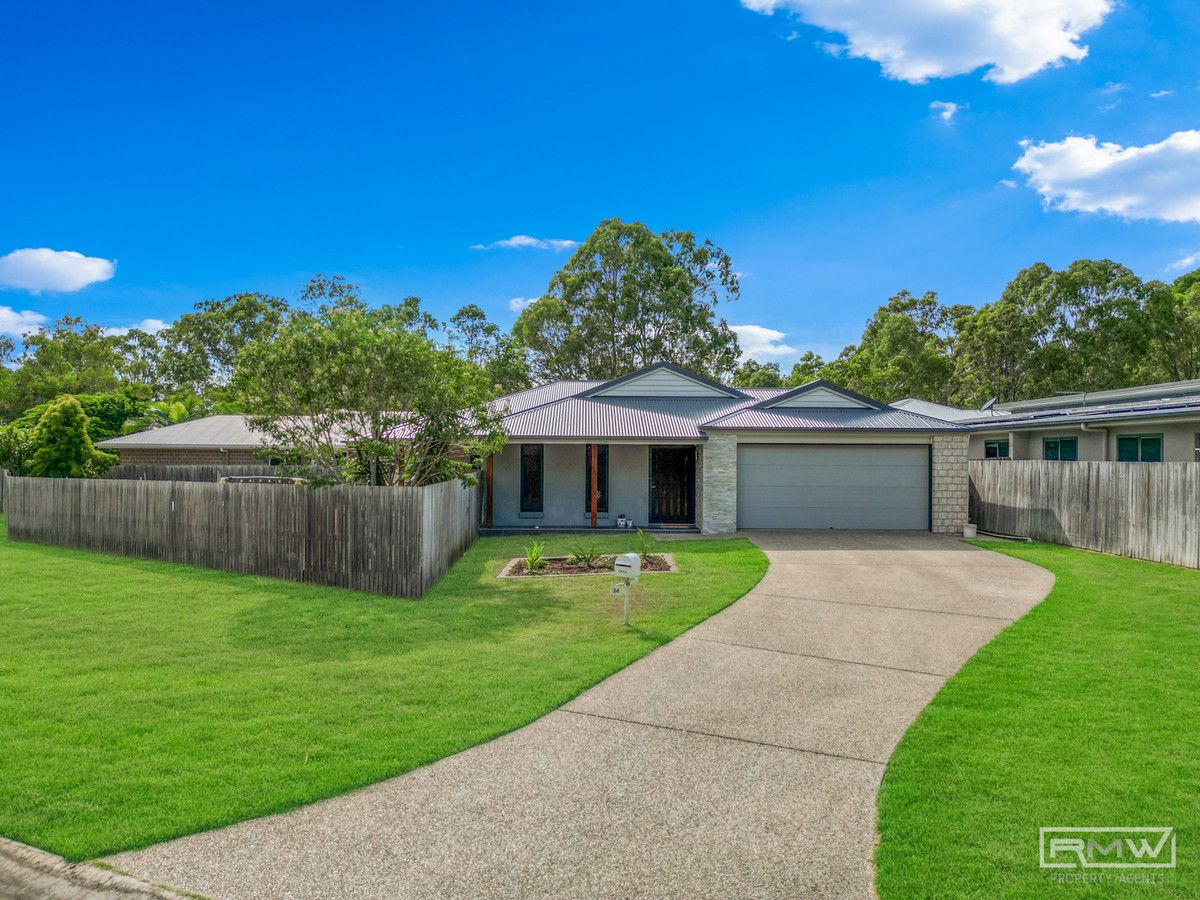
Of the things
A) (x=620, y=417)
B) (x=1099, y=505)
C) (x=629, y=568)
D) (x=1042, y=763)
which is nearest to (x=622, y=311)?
(x=620, y=417)

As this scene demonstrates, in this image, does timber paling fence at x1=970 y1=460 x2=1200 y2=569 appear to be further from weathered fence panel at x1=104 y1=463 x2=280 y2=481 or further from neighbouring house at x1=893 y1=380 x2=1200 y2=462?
weathered fence panel at x1=104 y1=463 x2=280 y2=481

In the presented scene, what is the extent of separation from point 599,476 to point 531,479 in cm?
182

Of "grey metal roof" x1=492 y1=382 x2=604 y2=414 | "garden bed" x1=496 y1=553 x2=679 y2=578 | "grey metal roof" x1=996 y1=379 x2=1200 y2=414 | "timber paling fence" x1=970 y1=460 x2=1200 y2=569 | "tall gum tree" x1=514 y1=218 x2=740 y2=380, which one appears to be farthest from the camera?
"tall gum tree" x1=514 y1=218 x2=740 y2=380

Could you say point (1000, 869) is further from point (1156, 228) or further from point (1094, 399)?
point (1156, 228)

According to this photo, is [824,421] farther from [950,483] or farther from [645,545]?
[645,545]

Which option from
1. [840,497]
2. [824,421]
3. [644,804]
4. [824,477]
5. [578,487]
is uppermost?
[824,421]

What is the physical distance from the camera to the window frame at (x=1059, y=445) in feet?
59.6

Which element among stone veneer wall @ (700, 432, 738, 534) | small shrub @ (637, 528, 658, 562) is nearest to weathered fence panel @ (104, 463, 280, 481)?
small shrub @ (637, 528, 658, 562)

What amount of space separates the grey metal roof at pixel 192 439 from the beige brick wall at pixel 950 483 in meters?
19.9

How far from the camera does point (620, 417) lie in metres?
18.9

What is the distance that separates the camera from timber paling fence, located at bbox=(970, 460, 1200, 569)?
12.1 metres

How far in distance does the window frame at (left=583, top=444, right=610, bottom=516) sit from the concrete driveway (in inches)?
454

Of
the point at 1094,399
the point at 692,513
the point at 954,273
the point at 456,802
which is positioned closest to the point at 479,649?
the point at 456,802

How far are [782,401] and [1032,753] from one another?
14381mm
